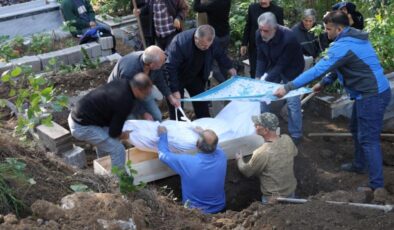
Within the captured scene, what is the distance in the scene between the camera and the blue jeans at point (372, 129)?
579 cm

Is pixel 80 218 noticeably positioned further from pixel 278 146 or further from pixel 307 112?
pixel 307 112

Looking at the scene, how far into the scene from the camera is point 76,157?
21.2 feet

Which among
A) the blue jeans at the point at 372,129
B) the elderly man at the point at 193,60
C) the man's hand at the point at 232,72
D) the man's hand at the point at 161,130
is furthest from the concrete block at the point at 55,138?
the blue jeans at the point at 372,129

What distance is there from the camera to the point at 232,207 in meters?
6.34

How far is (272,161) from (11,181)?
2.66 meters

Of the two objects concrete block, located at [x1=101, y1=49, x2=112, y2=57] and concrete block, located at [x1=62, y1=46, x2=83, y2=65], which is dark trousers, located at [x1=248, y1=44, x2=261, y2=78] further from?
concrete block, located at [x1=62, y1=46, x2=83, y2=65]

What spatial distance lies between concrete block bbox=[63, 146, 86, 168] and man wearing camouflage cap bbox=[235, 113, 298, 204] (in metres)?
1.95

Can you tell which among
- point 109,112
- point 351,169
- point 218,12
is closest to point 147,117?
point 109,112

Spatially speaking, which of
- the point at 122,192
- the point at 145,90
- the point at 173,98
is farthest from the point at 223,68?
the point at 122,192

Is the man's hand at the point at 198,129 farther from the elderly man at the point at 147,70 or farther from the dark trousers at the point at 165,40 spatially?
the dark trousers at the point at 165,40

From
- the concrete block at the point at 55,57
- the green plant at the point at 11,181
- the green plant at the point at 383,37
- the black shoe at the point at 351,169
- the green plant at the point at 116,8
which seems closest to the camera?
the green plant at the point at 11,181

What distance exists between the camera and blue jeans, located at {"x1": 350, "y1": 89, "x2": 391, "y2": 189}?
228 inches

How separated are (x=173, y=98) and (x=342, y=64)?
6.81ft

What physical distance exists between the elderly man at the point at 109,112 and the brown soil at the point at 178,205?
74cm
